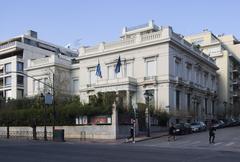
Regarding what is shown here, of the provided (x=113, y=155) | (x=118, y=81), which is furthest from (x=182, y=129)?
(x=113, y=155)

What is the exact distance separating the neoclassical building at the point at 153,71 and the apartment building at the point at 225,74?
46.2 feet

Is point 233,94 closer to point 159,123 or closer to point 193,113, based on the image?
point 193,113

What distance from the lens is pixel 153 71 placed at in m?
59.1

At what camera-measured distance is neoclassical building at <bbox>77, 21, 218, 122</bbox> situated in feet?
189

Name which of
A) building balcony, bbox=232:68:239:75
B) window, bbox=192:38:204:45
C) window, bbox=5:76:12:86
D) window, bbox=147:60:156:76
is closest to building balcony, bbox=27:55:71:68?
window, bbox=5:76:12:86

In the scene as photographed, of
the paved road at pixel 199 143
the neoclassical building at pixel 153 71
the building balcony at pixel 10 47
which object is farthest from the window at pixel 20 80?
the paved road at pixel 199 143

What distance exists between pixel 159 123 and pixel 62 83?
24.0m

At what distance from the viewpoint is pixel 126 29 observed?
8525 centimetres

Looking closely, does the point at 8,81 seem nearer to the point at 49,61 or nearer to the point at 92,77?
the point at 49,61

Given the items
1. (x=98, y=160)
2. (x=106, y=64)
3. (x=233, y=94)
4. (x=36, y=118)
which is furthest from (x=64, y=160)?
(x=233, y=94)

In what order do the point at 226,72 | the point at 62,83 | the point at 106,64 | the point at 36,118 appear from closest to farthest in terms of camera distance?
1. the point at 36,118
2. the point at 106,64
3. the point at 62,83
4. the point at 226,72

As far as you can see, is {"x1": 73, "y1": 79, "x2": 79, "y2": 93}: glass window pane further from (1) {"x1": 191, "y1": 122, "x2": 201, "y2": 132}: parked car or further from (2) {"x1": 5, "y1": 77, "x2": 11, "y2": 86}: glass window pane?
(1) {"x1": 191, "y1": 122, "x2": 201, "y2": 132}: parked car

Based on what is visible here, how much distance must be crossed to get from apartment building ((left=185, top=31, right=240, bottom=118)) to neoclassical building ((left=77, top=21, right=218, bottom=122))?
1407cm

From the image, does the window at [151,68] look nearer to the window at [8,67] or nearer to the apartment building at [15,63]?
the apartment building at [15,63]
